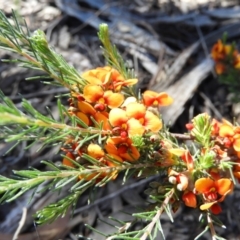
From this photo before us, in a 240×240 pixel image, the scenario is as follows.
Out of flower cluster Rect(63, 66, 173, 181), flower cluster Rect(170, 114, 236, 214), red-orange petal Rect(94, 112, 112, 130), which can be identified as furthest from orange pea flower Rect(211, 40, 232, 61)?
red-orange petal Rect(94, 112, 112, 130)

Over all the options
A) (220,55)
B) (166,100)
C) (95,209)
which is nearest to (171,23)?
(220,55)

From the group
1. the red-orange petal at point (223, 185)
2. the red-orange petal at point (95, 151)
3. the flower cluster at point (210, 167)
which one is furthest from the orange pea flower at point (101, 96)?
the red-orange petal at point (223, 185)

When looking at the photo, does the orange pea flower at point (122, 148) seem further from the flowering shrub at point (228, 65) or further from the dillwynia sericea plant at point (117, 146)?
the flowering shrub at point (228, 65)

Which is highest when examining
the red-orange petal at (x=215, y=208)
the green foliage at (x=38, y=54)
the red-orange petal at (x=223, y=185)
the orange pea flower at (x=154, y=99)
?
the green foliage at (x=38, y=54)

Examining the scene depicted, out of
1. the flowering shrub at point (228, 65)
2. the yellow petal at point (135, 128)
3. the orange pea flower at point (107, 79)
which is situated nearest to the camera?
the yellow petal at point (135, 128)

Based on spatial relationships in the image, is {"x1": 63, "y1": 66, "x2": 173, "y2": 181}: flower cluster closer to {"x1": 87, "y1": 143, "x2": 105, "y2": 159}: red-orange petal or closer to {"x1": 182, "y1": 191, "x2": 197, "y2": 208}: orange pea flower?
{"x1": 87, "y1": 143, "x2": 105, "y2": 159}: red-orange petal

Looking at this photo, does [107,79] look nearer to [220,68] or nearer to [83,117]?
[83,117]

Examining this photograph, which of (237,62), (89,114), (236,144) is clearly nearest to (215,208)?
(236,144)

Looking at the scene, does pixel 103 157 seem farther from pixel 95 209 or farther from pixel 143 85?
pixel 143 85
